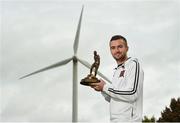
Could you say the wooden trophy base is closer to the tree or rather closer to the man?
the man

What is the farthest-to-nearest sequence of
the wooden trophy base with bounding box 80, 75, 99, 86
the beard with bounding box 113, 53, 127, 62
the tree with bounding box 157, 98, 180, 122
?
the tree with bounding box 157, 98, 180, 122 → the beard with bounding box 113, 53, 127, 62 → the wooden trophy base with bounding box 80, 75, 99, 86

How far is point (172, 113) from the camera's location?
159ft

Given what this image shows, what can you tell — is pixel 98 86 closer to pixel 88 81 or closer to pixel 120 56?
pixel 88 81

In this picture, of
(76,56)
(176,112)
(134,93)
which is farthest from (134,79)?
(176,112)

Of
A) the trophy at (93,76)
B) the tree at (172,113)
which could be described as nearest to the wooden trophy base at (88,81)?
the trophy at (93,76)

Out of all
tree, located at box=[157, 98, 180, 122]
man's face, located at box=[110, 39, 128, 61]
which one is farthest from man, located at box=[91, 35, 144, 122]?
tree, located at box=[157, 98, 180, 122]

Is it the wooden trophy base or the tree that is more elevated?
the tree

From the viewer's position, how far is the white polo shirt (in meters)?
5.98

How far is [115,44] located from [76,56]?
59.4 ft

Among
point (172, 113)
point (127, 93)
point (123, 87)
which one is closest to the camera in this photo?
point (127, 93)

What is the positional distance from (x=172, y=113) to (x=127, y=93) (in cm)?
4331

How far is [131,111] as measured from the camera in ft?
19.6

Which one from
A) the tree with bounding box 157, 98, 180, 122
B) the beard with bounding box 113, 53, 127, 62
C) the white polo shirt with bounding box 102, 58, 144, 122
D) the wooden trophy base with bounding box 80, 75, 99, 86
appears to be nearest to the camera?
the white polo shirt with bounding box 102, 58, 144, 122

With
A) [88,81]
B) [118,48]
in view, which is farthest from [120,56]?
[88,81]
